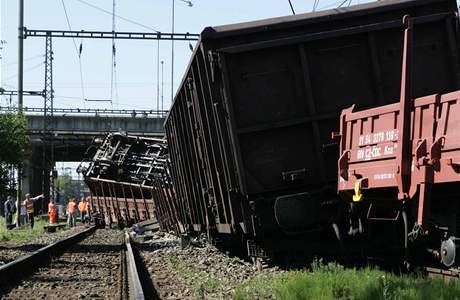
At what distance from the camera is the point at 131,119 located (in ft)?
244

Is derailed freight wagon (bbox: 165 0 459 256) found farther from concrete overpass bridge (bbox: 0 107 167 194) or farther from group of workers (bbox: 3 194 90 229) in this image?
concrete overpass bridge (bbox: 0 107 167 194)

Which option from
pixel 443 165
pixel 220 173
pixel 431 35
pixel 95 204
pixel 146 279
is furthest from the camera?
pixel 95 204

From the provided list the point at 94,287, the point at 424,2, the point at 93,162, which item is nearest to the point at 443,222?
the point at 424,2

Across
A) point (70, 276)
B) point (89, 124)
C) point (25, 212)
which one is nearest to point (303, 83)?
point (70, 276)

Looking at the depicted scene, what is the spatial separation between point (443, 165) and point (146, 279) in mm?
6509

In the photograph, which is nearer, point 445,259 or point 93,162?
point 445,259

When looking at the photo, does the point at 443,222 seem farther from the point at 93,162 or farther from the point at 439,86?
the point at 93,162

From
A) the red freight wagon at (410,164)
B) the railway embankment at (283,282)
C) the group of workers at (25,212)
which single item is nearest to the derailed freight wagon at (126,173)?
the group of workers at (25,212)

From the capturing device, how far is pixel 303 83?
33.6ft

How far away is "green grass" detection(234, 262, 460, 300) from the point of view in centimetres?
696

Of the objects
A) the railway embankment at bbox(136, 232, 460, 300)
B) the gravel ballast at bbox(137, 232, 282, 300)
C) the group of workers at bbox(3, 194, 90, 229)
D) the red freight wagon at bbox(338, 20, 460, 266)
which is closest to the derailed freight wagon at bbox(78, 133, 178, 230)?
the group of workers at bbox(3, 194, 90, 229)

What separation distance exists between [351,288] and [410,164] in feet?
5.18

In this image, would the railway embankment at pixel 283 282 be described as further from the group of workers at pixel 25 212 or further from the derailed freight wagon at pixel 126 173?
the derailed freight wagon at pixel 126 173

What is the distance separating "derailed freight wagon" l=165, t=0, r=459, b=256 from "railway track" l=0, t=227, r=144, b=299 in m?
2.43
